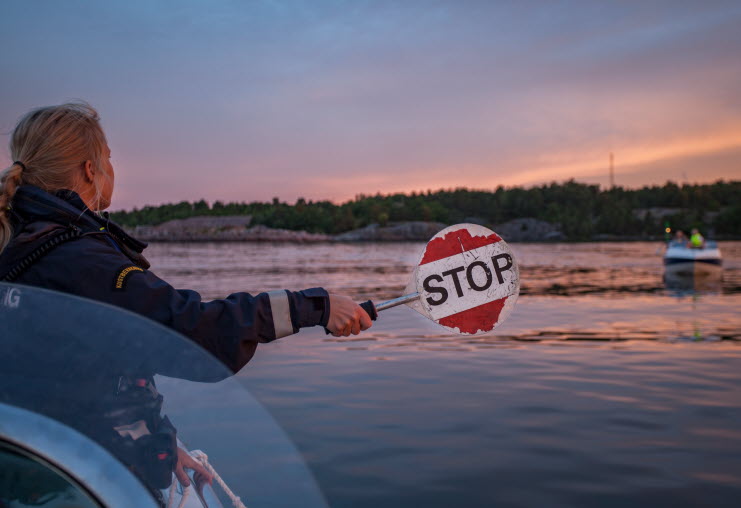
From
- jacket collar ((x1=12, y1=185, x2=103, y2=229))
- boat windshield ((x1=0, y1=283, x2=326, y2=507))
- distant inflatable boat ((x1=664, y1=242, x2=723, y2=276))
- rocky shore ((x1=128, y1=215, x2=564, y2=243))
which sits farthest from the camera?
rocky shore ((x1=128, y1=215, x2=564, y2=243))

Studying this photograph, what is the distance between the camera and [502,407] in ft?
25.3

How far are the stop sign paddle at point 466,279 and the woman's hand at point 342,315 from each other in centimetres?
43

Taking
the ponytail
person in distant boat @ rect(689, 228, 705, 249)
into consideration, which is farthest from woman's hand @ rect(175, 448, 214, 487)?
person in distant boat @ rect(689, 228, 705, 249)

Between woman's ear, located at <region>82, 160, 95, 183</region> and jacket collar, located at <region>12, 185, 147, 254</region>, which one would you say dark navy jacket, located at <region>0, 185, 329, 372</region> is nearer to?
jacket collar, located at <region>12, 185, 147, 254</region>

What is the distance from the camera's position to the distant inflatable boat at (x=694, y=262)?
33250 mm

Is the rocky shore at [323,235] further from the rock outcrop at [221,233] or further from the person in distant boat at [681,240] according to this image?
the person in distant boat at [681,240]

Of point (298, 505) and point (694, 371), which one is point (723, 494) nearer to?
point (298, 505)

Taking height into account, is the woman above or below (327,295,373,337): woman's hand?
above

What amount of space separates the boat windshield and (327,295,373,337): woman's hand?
383 millimetres

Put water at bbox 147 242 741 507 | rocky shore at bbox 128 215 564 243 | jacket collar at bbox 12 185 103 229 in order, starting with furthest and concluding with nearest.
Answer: rocky shore at bbox 128 215 564 243, water at bbox 147 242 741 507, jacket collar at bbox 12 185 103 229

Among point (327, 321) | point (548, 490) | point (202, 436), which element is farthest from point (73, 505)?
point (548, 490)

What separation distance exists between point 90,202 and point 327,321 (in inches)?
36.5

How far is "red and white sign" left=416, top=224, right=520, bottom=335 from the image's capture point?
2682 mm

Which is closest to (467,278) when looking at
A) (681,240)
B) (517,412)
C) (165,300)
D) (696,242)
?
(165,300)
